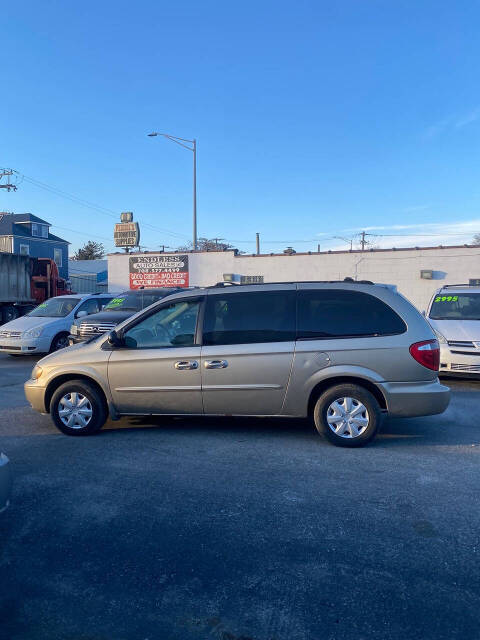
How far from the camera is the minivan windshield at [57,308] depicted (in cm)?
1387

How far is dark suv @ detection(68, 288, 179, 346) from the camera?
1155 centimetres

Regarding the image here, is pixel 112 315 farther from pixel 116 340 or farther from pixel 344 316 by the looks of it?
pixel 344 316

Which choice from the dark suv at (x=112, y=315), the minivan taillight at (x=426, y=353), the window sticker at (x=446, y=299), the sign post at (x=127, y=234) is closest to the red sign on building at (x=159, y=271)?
the sign post at (x=127, y=234)

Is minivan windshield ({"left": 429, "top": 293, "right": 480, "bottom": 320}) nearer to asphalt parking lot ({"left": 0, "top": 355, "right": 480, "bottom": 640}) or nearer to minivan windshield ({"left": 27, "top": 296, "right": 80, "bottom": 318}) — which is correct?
asphalt parking lot ({"left": 0, "top": 355, "right": 480, "bottom": 640})

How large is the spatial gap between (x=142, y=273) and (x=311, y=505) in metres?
26.7

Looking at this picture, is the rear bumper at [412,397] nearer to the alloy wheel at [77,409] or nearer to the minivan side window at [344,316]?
the minivan side window at [344,316]

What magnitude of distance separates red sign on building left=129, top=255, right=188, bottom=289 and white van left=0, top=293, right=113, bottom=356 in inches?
547

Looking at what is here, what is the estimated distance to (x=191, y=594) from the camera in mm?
2883

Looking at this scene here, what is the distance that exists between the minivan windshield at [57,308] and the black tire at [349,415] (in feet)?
33.0

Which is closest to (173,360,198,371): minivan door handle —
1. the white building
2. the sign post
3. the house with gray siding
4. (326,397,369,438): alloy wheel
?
(326,397,369,438): alloy wheel

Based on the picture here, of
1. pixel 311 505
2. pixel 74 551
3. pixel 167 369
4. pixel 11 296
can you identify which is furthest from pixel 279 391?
pixel 11 296

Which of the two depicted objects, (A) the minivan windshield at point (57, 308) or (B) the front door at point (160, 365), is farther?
(A) the minivan windshield at point (57, 308)

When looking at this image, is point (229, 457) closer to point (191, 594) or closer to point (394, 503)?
point (394, 503)

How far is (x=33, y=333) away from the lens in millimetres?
12820
